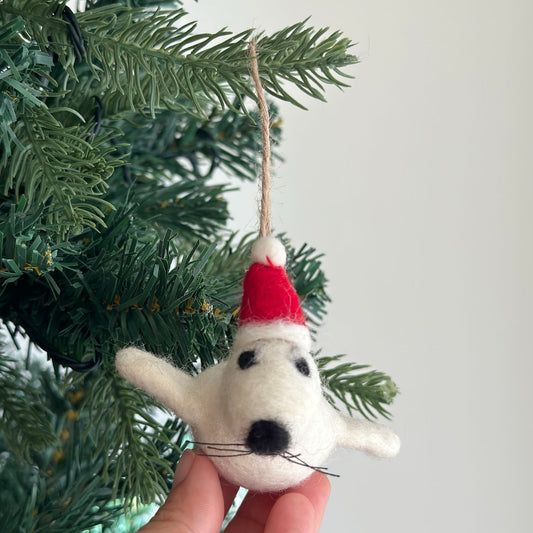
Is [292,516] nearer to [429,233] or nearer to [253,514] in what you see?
[253,514]

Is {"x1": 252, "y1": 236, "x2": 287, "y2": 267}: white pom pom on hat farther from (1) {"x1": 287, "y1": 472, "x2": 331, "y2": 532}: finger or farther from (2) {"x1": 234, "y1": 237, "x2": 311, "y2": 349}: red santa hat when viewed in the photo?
(1) {"x1": 287, "y1": 472, "x2": 331, "y2": 532}: finger

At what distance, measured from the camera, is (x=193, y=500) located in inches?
10.4

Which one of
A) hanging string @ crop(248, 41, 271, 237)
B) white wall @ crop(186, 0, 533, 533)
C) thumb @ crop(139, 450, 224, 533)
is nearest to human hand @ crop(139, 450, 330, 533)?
thumb @ crop(139, 450, 224, 533)

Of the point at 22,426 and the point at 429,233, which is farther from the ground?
the point at 429,233

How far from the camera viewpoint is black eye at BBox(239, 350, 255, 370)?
25 centimetres

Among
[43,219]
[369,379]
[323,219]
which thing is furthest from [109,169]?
[323,219]

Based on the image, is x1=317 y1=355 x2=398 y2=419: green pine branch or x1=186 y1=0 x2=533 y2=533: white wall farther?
x1=186 y1=0 x2=533 y2=533: white wall

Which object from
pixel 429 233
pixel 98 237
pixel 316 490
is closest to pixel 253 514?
pixel 316 490

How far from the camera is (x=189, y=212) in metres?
0.40

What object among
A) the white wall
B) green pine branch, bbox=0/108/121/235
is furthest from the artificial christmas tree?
the white wall

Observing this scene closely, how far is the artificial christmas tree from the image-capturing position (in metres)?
0.25

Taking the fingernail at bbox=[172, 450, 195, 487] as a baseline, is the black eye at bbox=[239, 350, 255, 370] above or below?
above

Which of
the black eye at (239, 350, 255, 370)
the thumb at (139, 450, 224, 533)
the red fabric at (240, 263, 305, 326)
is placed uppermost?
the red fabric at (240, 263, 305, 326)

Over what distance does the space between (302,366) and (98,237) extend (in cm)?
11
